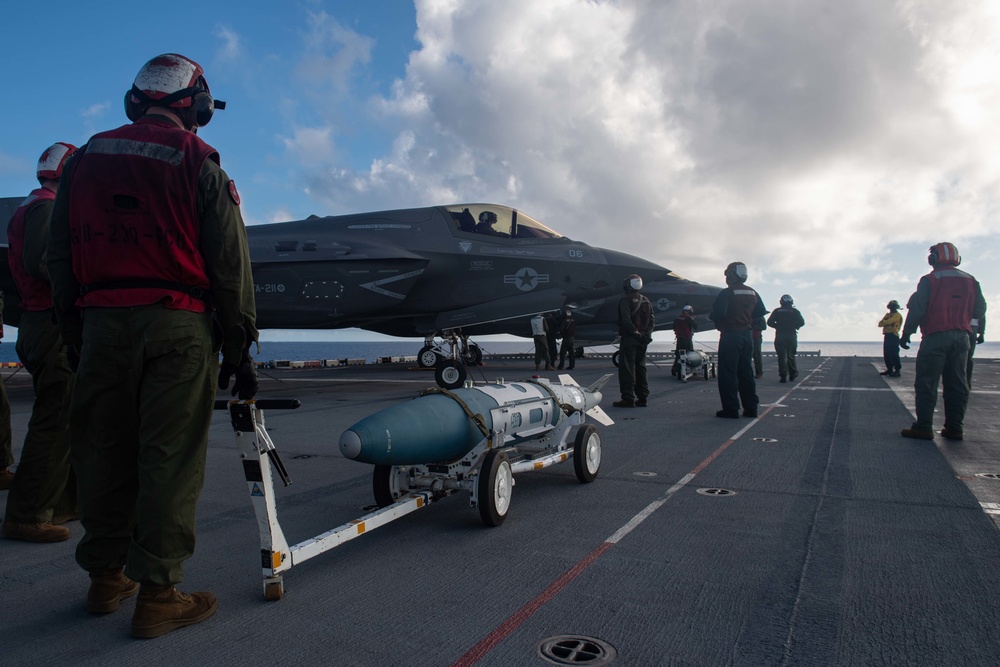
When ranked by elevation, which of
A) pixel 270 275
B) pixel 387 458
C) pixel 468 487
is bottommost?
pixel 468 487

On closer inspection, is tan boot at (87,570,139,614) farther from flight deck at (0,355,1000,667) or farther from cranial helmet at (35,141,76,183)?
cranial helmet at (35,141,76,183)

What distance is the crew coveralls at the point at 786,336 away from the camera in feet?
52.1

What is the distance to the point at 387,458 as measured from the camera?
365 centimetres

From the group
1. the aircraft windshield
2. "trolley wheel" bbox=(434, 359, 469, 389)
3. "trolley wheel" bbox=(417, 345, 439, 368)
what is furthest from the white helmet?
"trolley wheel" bbox=(417, 345, 439, 368)

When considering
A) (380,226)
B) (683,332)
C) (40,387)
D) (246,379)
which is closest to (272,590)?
(246,379)

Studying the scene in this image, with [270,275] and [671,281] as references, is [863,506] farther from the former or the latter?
[671,281]

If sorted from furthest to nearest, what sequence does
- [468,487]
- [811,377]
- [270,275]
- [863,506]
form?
[811,377], [270,275], [863,506], [468,487]

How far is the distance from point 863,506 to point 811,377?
14.5 meters

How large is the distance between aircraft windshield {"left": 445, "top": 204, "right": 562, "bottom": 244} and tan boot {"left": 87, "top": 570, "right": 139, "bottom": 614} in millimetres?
13477

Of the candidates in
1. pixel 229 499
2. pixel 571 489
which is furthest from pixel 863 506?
pixel 229 499

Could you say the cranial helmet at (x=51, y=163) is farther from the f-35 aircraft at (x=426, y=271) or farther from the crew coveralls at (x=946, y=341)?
the f-35 aircraft at (x=426, y=271)

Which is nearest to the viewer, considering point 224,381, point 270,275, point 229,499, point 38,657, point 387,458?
point 38,657

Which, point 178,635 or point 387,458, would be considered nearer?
point 178,635

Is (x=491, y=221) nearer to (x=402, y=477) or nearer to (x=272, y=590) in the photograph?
(x=402, y=477)
